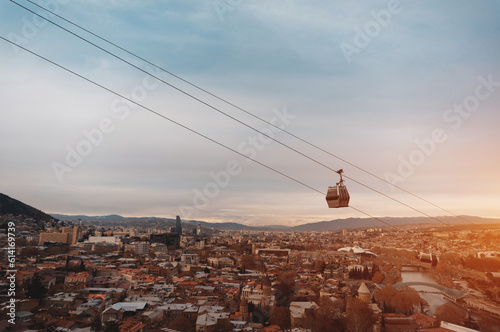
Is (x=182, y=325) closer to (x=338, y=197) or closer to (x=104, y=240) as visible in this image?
(x=338, y=197)

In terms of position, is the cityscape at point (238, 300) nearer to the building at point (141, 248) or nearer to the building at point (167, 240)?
the building at point (141, 248)

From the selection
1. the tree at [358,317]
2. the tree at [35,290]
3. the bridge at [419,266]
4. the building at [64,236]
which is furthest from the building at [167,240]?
the tree at [358,317]

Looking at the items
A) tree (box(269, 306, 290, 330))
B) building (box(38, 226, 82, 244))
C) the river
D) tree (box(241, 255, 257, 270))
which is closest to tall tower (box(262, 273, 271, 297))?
tree (box(269, 306, 290, 330))

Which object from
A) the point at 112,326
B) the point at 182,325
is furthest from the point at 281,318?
the point at 112,326

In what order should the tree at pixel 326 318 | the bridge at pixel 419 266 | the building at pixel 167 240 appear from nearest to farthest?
the tree at pixel 326 318 < the bridge at pixel 419 266 < the building at pixel 167 240

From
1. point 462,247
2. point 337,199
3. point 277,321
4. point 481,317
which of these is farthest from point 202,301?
point 462,247


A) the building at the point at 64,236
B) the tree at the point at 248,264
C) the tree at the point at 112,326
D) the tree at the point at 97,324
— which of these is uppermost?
the building at the point at 64,236

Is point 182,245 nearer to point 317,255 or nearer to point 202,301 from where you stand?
point 317,255
